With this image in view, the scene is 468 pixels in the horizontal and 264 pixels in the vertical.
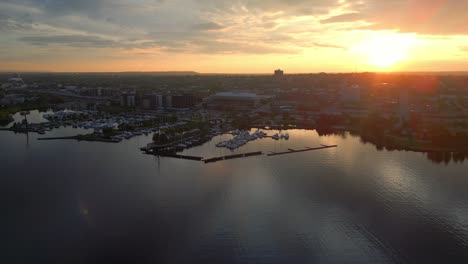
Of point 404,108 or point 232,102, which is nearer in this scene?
point 404,108

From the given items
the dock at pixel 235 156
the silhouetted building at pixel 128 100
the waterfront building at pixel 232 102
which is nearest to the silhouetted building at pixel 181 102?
the waterfront building at pixel 232 102

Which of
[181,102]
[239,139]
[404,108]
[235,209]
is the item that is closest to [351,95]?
[404,108]

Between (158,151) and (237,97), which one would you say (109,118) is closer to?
(158,151)

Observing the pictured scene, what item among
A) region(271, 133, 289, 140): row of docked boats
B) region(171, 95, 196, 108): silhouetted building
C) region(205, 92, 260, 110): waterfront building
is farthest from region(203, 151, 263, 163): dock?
region(171, 95, 196, 108): silhouetted building

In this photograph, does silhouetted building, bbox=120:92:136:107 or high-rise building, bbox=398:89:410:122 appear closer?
high-rise building, bbox=398:89:410:122

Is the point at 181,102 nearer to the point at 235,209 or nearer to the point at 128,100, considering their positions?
the point at 128,100

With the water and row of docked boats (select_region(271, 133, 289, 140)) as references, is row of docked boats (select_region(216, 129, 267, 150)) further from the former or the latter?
the water

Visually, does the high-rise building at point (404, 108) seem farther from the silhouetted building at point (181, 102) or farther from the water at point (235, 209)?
the silhouetted building at point (181, 102)

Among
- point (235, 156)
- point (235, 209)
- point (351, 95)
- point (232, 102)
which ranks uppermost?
point (351, 95)

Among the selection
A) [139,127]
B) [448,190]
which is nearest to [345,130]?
[448,190]
